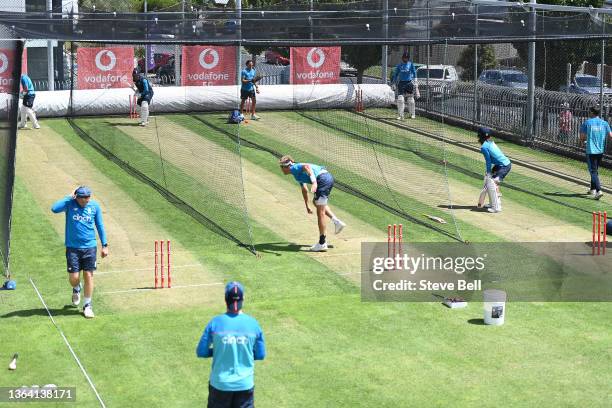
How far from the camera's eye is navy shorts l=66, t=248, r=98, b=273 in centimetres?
1512

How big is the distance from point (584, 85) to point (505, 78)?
2.48 meters

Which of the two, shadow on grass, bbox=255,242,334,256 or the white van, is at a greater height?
the white van

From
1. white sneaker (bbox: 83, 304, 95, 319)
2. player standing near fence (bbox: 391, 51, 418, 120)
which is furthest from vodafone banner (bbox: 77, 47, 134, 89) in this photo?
white sneaker (bbox: 83, 304, 95, 319)

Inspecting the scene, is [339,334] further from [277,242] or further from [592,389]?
[277,242]

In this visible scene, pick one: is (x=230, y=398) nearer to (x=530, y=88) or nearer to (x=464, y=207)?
(x=464, y=207)

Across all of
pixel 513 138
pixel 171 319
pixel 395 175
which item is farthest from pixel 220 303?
pixel 513 138

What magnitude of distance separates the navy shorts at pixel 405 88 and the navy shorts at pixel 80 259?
44.5ft

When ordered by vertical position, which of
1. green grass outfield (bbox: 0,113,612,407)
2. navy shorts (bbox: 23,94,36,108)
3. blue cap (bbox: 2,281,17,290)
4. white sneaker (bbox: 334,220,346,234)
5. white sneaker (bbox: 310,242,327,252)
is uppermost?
navy shorts (bbox: 23,94,36,108)

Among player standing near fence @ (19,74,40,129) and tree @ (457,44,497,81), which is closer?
player standing near fence @ (19,74,40,129)

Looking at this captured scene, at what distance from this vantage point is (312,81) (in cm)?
2672

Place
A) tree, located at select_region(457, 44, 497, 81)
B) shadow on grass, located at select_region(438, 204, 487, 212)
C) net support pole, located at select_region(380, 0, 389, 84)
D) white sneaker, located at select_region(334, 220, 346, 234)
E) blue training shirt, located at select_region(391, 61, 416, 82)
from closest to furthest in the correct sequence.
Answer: white sneaker, located at select_region(334, 220, 346, 234)
shadow on grass, located at select_region(438, 204, 487, 212)
net support pole, located at select_region(380, 0, 389, 84)
blue training shirt, located at select_region(391, 61, 416, 82)
tree, located at select_region(457, 44, 497, 81)

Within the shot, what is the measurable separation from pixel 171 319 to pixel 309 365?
2795 millimetres

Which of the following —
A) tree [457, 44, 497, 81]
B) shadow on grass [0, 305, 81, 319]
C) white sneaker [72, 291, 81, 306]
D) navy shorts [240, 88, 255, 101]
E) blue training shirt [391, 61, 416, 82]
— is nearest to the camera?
shadow on grass [0, 305, 81, 319]

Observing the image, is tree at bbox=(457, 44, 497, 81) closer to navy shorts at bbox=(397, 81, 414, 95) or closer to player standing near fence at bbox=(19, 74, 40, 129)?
navy shorts at bbox=(397, 81, 414, 95)
